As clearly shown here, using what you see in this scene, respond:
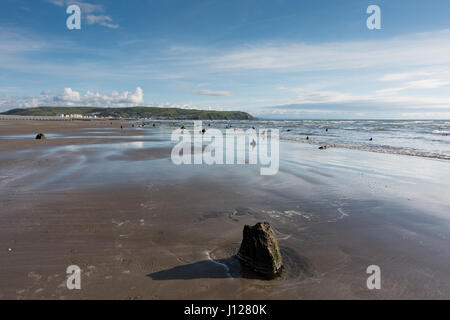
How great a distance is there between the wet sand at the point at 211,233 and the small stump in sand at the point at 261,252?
207mm

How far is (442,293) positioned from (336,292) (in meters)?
1.61

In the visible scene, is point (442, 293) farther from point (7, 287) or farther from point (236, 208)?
point (7, 287)

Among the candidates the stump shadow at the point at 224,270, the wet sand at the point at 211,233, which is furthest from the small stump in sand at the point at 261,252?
the wet sand at the point at 211,233

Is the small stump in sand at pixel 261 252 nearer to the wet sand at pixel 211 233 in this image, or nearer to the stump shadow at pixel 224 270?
the stump shadow at pixel 224 270

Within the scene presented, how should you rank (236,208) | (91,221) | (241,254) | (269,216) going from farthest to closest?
(236,208) < (269,216) < (91,221) < (241,254)

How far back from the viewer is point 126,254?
196 inches

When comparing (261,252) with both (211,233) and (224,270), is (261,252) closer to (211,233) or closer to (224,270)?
(224,270)

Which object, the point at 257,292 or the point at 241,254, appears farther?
the point at 241,254

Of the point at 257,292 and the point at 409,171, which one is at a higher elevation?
the point at 409,171

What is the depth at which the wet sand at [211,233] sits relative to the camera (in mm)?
4117

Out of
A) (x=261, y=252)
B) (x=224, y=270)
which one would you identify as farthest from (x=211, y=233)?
(x=261, y=252)

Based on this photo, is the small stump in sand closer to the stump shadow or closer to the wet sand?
the stump shadow

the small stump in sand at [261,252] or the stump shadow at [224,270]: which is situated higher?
the small stump in sand at [261,252]
